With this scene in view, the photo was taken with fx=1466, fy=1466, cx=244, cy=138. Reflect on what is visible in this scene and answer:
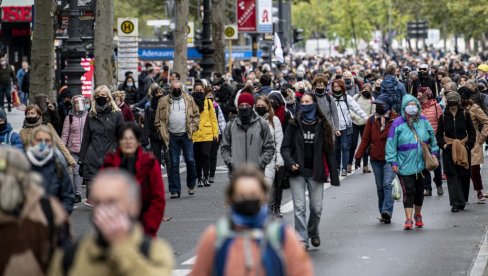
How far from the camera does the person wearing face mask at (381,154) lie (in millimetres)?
16828

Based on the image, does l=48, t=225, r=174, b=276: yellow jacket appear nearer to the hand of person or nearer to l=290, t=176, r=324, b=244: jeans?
the hand of person

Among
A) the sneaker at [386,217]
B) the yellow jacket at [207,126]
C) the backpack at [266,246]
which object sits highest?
the backpack at [266,246]

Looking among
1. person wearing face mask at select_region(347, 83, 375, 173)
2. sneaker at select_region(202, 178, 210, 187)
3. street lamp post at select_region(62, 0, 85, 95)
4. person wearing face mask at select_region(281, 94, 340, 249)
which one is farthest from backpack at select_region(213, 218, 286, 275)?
person wearing face mask at select_region(347, 83, 375, 173)

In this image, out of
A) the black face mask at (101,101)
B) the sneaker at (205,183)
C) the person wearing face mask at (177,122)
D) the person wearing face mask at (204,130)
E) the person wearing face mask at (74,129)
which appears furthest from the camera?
the sneaker at (205,183)

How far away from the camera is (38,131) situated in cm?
1055

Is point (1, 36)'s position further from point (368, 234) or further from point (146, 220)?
point (146, 220)

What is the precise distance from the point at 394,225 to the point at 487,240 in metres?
2.26

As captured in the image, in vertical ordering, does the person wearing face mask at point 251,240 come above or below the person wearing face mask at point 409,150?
above

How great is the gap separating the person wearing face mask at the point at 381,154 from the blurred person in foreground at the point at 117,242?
1061 cm

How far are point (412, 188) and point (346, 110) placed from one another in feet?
27.0

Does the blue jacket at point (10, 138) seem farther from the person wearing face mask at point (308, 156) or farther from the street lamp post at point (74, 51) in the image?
the street lamp post at point (74, 51)

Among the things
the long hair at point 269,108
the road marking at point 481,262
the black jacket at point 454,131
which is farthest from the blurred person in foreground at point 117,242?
the black jacket at point 454,131

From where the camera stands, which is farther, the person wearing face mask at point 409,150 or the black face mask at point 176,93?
the black face mask at point 176,93

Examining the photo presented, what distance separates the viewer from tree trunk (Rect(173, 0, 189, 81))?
40.8 m
